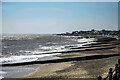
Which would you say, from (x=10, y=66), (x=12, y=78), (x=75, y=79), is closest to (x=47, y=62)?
(x=10, y=66)

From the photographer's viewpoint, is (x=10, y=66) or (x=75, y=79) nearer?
(x=75, y=79)

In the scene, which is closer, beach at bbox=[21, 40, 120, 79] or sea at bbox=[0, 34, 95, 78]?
beach at bbox=[21, 40, 120, 79]

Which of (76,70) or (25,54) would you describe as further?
(25,54)

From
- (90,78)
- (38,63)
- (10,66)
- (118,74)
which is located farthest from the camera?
(38,63)

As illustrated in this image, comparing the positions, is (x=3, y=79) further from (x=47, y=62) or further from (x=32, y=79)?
(x=47, y=62)

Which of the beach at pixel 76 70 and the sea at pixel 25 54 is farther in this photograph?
the sea at pixel 25 54

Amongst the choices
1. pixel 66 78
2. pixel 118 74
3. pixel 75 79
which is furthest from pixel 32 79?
pixel 118 74

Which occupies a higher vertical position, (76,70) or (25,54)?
(76,70)

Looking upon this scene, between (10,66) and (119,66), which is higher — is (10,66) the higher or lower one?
the lower one

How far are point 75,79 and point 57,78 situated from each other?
63.4 inches

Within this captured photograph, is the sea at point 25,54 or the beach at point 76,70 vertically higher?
the beach at point 76,70

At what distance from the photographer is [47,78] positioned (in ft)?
41.9

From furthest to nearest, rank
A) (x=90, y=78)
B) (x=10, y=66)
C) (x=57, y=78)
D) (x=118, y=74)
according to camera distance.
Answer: (x=10, y=66)
(x=57, y=78)
(x=90, y=78)
(x=118, y=74)

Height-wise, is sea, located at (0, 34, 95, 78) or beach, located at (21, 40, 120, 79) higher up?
beach, located at (21, 40, 120, 79)
